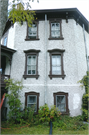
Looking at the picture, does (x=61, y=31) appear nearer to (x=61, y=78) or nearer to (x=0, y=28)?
(x=61, y=78)

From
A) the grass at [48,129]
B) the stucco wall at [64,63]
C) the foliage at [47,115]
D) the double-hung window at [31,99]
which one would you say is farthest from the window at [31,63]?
the grass at [48,129]

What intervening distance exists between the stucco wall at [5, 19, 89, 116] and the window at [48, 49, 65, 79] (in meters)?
0.32

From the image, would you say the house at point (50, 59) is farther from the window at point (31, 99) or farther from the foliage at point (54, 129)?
the foliage at point (54, 129)

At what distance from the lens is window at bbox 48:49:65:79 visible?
9.63 metres

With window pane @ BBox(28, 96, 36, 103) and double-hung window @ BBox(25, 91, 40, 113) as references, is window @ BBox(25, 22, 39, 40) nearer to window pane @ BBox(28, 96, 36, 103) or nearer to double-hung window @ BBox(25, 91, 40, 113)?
double-hung window @ BBox(25, 91, 40, 113)

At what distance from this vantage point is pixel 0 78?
8562 millimetres

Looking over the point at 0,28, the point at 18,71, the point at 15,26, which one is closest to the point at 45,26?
the point at 15,26

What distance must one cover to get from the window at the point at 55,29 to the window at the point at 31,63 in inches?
87.6

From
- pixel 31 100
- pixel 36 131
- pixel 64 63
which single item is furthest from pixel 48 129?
pixel 64 63

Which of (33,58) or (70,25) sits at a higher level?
(70,25)

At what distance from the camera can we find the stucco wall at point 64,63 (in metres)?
9.05

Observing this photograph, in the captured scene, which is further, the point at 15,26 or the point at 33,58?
the point at 15,26

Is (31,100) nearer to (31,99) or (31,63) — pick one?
(31,99)

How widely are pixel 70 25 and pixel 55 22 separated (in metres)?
1.51
